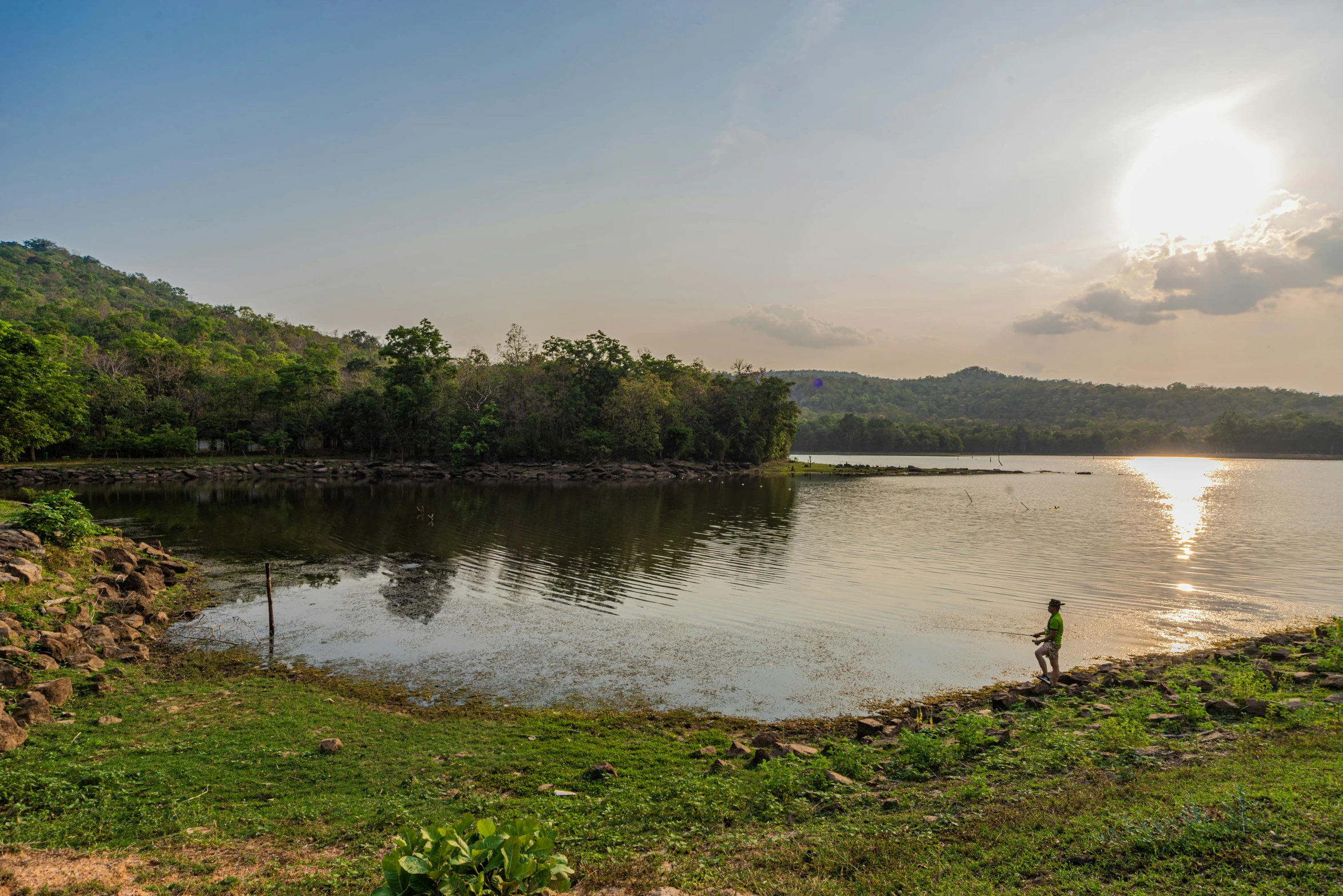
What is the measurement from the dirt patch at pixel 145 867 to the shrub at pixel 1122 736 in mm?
11037

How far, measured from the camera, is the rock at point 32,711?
1128 centimetres

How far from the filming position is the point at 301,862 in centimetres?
746

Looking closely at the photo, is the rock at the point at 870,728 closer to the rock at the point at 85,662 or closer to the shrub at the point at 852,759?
the shrub at the point at 852,759

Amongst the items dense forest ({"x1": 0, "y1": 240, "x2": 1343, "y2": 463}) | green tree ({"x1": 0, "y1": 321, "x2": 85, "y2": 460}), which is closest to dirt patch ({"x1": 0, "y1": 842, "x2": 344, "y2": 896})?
green tree ({"x1": 0, "y1": 321, "x2": 85, "y2": 460})

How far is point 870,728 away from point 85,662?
17202 mm

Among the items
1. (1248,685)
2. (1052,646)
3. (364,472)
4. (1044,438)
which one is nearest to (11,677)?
(1052,646)

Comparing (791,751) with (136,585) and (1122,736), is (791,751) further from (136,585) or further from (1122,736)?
(136,585)

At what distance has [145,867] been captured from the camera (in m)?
7.22

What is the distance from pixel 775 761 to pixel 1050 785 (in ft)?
12.4

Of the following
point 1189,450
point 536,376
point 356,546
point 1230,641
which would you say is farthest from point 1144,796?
point 1189,450

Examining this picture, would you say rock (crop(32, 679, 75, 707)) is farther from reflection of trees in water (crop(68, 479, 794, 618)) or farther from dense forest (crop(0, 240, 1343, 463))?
dense forest (crop(0, 240, 1343, 463))

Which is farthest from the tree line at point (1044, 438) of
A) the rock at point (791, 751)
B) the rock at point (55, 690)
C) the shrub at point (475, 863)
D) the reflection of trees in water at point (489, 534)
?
the shrub at point (475, 863)

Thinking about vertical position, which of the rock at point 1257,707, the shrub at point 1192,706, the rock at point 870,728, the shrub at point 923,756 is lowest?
the rock at point 870,728

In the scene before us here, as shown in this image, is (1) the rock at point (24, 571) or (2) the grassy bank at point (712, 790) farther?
(1) the rock at point (24, 571)
